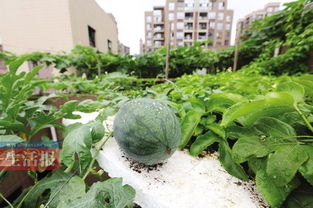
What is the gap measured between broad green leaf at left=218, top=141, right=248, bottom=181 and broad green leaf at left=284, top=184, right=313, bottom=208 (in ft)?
0.41

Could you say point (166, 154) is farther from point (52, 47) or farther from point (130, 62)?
point (52, 47)

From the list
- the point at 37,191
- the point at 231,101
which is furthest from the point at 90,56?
the point at 231,101

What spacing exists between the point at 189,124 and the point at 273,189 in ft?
1.22

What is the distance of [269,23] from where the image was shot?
4758 millimetres

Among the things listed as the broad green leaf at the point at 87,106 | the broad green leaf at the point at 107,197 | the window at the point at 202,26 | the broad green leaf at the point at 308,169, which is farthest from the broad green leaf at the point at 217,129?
the window at the point at 202,26

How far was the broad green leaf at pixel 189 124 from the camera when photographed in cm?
72

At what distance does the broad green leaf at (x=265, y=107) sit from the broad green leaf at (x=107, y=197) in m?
0.40

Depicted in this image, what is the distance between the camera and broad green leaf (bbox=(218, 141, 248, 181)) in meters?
0.56

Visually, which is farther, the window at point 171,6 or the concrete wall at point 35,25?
the window at point 171,6

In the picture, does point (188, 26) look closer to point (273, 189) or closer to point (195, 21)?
point (195, 21)

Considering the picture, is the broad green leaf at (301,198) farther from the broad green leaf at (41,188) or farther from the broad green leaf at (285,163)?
the broad green leaf at (41,188)

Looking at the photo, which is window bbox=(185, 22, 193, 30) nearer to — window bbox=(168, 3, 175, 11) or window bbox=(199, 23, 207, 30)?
window bbox=(199, 23, 207, 30)

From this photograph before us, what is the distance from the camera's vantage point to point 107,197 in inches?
21.0

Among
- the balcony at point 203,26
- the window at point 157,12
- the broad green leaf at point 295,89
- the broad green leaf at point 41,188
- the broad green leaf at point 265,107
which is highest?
the window at point 157,12
